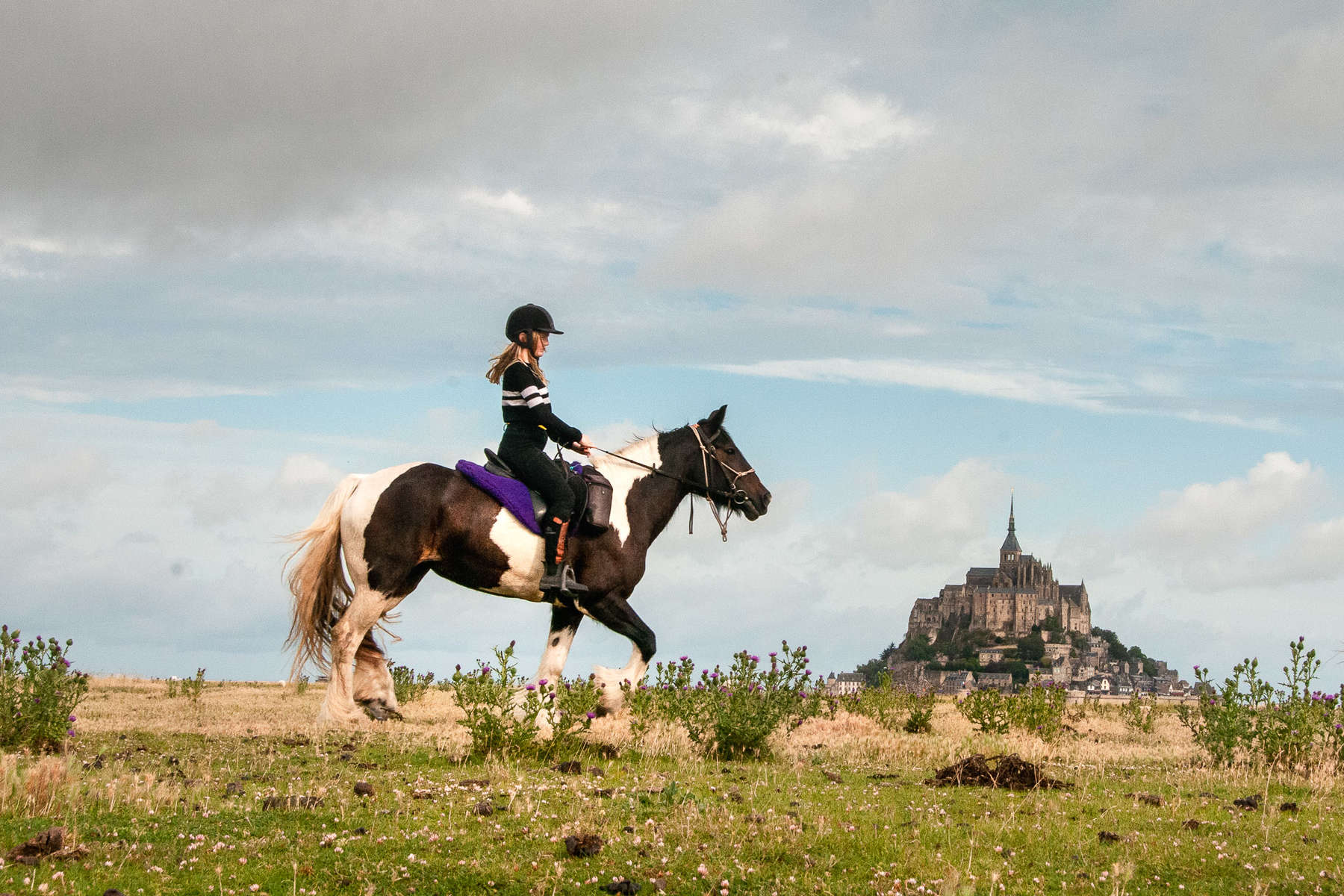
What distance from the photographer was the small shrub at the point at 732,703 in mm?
11812

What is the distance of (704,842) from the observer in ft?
22.5

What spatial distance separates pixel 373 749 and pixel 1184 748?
12.3m

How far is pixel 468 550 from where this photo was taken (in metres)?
12.5

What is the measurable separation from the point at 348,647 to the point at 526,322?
4293 mm

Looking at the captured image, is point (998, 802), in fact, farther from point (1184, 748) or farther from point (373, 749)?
point (1184, 748)

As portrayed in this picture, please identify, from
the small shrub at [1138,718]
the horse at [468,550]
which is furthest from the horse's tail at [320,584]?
the small shrub at [1138,718]

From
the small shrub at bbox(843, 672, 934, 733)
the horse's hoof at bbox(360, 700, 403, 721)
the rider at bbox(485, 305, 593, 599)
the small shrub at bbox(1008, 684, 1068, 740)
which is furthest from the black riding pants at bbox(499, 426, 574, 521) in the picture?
the small shrub at bbox(843, 672, 934, 733)

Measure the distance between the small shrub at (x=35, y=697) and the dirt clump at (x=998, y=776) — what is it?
8.89 meters

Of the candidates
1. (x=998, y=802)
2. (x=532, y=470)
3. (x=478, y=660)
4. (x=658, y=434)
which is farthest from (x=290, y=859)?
(x=658, y=434)

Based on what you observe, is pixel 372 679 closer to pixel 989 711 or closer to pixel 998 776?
pixel 998 776

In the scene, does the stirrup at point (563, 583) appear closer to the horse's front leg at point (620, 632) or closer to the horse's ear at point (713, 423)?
the horse's front leg at point (620, 632)

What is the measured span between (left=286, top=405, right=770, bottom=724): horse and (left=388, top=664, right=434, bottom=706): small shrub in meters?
6.66

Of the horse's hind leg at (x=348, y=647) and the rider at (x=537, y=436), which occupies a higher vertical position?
the rider at (x=537, y=436)

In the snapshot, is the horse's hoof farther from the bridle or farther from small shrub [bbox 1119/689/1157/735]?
small shrub [bbox 1119/689/1157/735]
